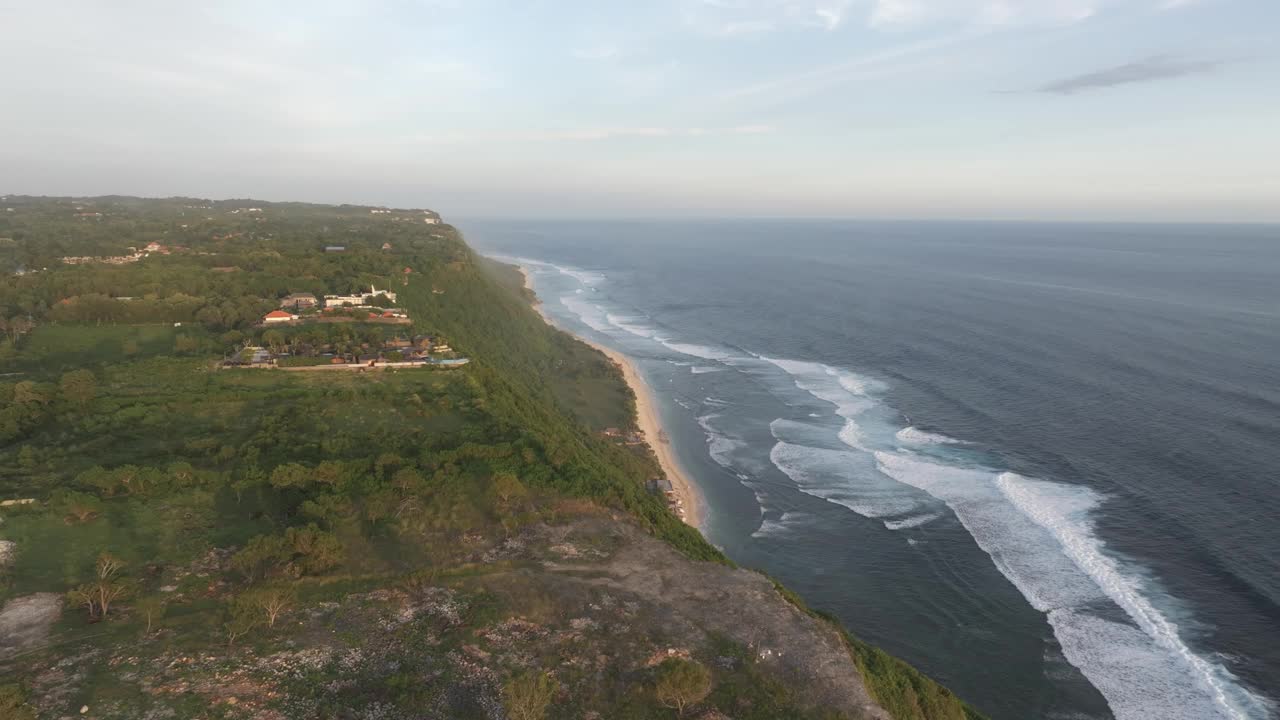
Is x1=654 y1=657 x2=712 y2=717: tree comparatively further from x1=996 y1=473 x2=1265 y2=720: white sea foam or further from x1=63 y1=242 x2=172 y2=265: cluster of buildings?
x1=63 y1=242 x2=172 y2=265: cluster of buildings

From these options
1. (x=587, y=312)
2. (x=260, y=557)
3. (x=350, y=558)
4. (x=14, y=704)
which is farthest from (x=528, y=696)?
(x=587, y=312)

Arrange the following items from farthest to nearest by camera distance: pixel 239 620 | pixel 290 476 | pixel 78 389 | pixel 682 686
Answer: pixel 78 389 → pixel 290 476 → pixel 239 620 → pixel 682 686

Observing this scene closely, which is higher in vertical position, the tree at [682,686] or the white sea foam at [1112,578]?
the tree at [682,686]

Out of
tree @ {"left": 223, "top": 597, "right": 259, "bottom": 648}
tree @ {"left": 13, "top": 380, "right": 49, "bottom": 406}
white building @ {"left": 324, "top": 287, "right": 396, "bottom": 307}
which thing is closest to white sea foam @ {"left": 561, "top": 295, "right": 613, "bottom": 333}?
white building @ {"left": 324, "top": 287, "right": 396, "bottom": 307}

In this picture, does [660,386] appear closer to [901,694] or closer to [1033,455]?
[1033,455]

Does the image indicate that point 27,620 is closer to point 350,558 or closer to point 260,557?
point 260,557

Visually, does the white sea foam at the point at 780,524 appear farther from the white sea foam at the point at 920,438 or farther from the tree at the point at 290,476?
the tree at the point at 290,476

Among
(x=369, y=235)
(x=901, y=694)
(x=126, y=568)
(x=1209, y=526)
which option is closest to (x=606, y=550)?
(x=901, y=694)

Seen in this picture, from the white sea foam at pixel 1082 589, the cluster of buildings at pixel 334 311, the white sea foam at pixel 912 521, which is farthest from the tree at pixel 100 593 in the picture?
the white sea foam at pixel 1082 589
